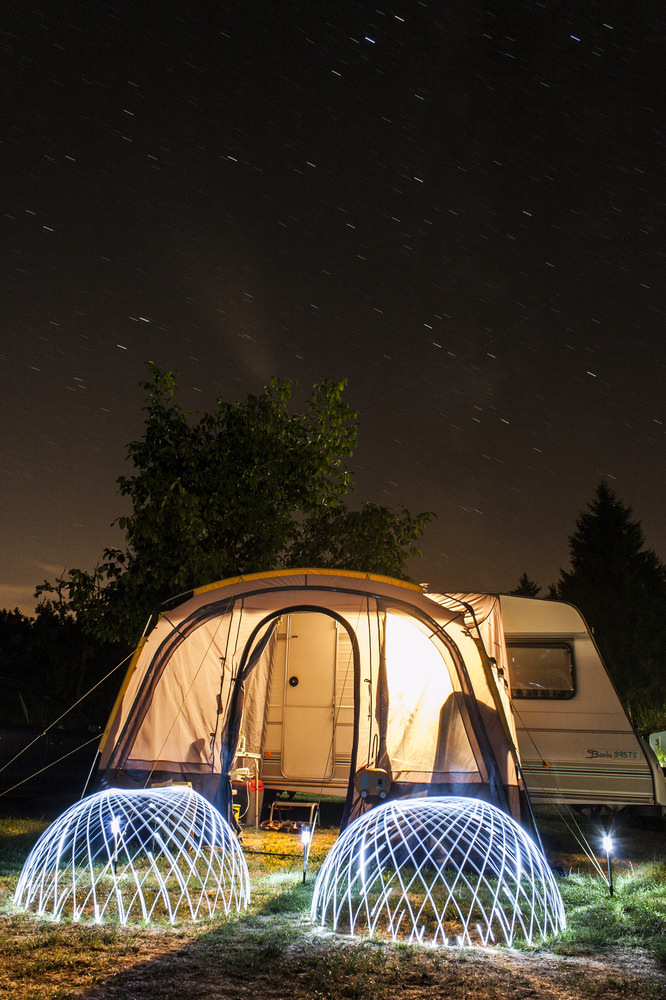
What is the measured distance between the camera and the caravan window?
8172 mm

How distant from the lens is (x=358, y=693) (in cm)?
711

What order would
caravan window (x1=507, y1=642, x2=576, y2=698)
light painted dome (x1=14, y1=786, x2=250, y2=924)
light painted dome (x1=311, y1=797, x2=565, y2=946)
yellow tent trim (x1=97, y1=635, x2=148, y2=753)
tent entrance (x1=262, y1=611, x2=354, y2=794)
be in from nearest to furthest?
light painted dome (x1=311, y1=797, x2=565, y2=946) < light painted dome (x1=14, y1=786, x2=250, y2=924) < yellow tent trim (x1=97, y1=635, x2=148, y2=753) < caravan window (x1=507, y1=642, x2=576, y2=698) < tent entrance (x1=262, y1=611, x2=354, y2=794)

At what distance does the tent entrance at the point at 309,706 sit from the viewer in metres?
9.68

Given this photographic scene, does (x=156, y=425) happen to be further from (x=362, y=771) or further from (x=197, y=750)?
(x=362, y=771)

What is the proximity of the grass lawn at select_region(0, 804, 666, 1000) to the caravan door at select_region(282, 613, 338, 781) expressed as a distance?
4415mm

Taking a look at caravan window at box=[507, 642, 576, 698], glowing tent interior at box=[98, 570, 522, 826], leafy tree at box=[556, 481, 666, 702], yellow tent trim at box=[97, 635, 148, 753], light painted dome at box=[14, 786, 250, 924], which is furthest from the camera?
leafy tree at box=[556, 481, 666, 702]

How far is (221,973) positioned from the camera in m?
3.63

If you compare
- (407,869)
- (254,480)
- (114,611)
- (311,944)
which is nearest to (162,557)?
(114,611)

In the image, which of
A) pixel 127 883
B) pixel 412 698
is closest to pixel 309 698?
pixel 412 698

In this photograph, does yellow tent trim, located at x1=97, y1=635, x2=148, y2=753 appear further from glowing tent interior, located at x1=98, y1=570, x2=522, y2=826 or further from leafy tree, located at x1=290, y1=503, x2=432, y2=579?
leafy tree, located at x1=290, y1=503, x2=432, y2=579

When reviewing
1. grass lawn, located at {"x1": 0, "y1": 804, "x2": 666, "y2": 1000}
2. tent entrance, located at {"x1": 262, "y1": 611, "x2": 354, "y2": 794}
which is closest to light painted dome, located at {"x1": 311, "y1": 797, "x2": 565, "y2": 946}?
grass lawn, located at {"x1": 0, "y1": 804, "x2": 666, "y2": 1000}

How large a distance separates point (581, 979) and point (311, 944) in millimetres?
1425

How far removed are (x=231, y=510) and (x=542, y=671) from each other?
199 inches

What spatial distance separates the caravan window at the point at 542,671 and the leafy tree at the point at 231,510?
412 centimetres
